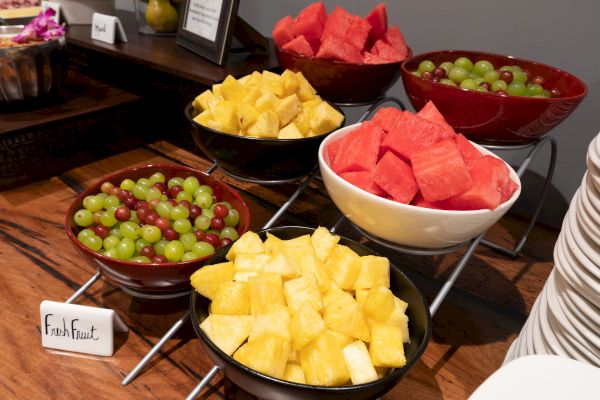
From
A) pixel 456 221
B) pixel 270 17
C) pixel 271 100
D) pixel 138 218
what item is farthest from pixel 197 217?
pixel 270 17

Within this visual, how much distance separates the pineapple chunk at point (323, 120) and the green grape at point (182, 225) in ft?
0.96

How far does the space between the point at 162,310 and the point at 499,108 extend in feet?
2.36

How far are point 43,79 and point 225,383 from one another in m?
0.99

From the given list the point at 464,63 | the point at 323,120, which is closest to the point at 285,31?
the point at 323,120

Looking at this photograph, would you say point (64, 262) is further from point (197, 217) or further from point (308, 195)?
point (308, 195)

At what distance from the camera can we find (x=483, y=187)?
2.10 ft

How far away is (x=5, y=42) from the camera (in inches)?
48.8

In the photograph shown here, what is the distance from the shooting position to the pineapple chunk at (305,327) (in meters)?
0.56

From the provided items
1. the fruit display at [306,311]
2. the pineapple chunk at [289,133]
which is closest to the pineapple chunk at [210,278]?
the fruit display at [306,311]

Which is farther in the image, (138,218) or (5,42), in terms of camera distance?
Answer: (5,42)

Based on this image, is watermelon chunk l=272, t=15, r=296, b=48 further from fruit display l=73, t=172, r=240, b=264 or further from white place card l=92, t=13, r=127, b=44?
white place card l=92, t=13, r=127, b=44

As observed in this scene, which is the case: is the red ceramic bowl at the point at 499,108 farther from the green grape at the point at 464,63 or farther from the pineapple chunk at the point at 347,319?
the pineapple chunk at the point at 347,319

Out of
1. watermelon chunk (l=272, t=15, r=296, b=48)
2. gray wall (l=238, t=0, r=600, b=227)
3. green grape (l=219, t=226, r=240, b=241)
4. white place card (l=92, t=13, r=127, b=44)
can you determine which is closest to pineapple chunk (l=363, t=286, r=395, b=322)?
green grape (l=219, t=226, r=240, b=241)

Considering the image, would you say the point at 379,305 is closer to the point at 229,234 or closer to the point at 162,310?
the point at 229,234
